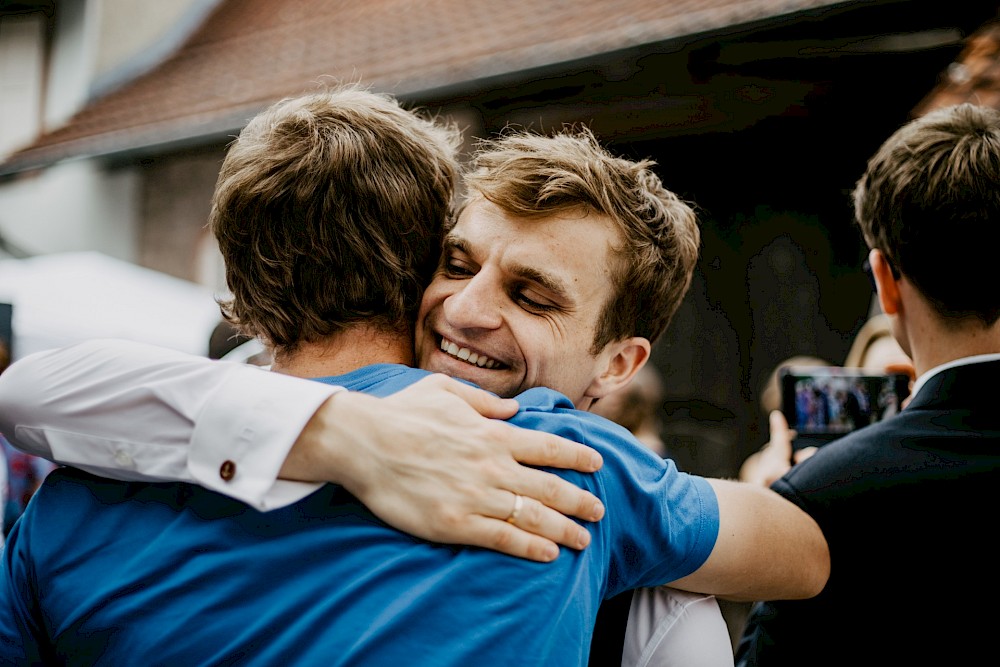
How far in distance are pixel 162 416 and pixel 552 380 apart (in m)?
0.85

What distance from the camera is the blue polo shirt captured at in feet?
3.63

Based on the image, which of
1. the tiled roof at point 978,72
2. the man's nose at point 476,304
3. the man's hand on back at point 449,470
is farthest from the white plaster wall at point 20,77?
the man's hand on back at point 449,470

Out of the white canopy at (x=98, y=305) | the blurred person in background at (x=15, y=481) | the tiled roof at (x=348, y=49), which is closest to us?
the blurred person in background at (x=15, y=481)

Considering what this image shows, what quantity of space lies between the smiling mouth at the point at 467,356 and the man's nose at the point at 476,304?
0.06 meters

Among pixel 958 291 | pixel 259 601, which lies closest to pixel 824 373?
pixel 958 291

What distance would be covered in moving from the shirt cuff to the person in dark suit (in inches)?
43.7

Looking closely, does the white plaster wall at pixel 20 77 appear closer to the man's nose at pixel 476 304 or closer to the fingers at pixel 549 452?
the man's nose at pixel 476 304

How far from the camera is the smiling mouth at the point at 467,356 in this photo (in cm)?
173

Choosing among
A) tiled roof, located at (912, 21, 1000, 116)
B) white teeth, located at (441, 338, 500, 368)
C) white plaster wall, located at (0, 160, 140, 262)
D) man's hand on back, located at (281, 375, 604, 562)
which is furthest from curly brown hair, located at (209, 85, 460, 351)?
white plaster wall, located at (0, 160, 140, 262)

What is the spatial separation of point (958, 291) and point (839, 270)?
→ 4.75 m

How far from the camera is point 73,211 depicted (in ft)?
29.6

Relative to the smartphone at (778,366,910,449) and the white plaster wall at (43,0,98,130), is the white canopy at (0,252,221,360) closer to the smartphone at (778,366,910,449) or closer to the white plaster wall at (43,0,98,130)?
the smartphone at (778,366,910,449)

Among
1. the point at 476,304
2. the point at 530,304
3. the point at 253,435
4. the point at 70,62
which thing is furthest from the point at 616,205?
the point at 70,62

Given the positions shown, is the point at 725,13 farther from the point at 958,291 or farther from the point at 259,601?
the point at 259,601
